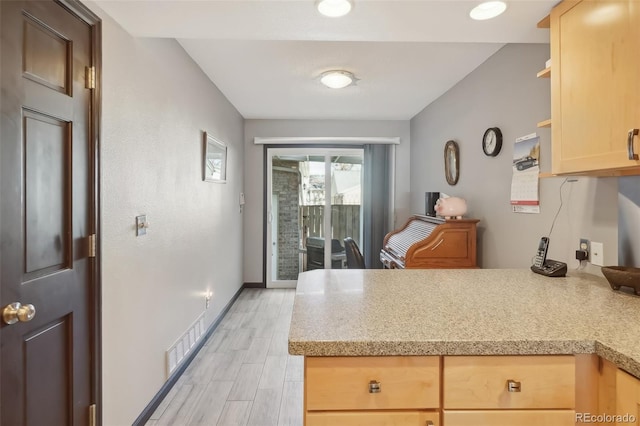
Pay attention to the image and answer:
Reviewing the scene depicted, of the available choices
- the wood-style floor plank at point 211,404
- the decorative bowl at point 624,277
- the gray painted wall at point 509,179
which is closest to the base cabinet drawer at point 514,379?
the decorative bowl at point 624,277

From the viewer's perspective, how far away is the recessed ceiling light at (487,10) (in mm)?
1496

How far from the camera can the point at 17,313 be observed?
1.10 meters

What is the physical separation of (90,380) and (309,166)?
12.4 ft

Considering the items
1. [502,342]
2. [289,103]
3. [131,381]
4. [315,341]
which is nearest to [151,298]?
[131,381]

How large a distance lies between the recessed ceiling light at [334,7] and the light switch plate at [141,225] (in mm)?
1421

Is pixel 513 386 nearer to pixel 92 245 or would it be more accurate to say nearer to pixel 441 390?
pixel 441 390

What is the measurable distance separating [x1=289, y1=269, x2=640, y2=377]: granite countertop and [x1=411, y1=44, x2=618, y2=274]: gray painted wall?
11.5 inches

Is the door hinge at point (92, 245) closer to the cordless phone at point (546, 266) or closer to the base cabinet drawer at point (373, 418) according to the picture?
the base cabinet drawer at point (373, 418)

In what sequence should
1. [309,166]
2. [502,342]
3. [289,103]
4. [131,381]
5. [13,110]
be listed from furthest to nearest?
[309,166]
[289,103]
[131,381]
[13,110]
[502,342]

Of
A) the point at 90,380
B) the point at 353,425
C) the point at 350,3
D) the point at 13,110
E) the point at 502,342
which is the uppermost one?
the point at 350,3

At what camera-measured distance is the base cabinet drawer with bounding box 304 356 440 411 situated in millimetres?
961

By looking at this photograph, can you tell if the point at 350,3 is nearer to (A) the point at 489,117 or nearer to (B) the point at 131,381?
(A) the point at 489,117

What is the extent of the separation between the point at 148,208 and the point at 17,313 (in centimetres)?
95

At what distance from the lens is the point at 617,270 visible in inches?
54.9
